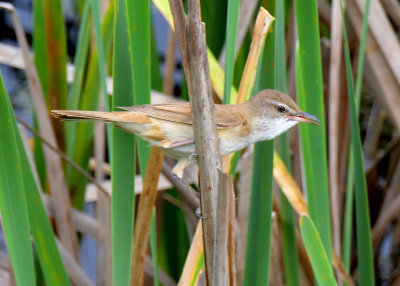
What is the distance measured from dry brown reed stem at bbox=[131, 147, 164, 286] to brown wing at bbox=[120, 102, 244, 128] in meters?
0.19

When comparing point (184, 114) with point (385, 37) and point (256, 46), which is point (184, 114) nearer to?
point (256, 46)

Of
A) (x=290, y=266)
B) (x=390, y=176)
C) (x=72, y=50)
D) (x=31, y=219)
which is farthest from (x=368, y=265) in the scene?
(x=72, y=50)

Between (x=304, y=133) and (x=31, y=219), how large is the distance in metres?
0.73

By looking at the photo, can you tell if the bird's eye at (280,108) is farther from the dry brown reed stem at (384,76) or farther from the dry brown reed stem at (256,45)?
the dry brown reed stem at (384,76)

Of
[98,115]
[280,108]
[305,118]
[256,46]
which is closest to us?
Answer: [98,115]

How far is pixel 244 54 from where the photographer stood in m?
2.21

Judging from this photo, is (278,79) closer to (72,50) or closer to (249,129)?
(249,129)

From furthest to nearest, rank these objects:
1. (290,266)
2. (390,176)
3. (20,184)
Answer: (390,176) < (290,266) < (20,184)

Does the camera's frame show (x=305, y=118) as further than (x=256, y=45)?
Yes

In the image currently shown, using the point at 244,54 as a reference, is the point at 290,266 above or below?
below

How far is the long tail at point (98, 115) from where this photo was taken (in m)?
1.40

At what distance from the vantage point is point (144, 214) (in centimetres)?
147

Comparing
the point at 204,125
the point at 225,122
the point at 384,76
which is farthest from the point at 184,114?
the point at 384,76

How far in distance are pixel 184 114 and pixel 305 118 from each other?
0.34 metres
